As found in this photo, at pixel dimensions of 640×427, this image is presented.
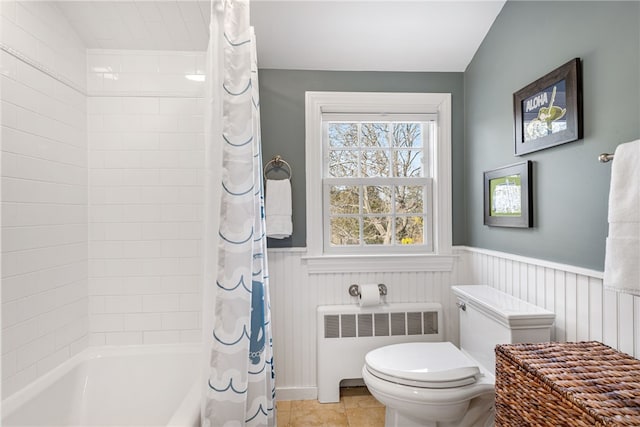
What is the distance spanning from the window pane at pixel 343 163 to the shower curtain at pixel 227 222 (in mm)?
1112

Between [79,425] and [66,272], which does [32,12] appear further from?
[79,425]

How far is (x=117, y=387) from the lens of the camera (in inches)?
70.0

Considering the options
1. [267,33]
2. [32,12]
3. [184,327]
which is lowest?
[184,327]

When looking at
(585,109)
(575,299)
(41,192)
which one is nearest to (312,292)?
(575,299)

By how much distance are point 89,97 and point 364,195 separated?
5.61 ft

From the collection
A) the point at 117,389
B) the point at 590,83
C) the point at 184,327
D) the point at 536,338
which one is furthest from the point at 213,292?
the point at 590,83

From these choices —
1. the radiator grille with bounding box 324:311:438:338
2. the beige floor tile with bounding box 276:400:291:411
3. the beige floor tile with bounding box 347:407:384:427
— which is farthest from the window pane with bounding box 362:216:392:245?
the beige floor tile with bounding box 276:400:291:411

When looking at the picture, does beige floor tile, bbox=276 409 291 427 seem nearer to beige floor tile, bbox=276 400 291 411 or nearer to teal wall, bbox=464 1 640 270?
beige floor tile, bbox=276 400 291 411

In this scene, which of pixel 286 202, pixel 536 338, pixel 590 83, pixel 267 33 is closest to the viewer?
pixel 590 83

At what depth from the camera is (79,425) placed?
1.64 metres

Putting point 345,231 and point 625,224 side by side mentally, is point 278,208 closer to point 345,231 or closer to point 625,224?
point 345,231

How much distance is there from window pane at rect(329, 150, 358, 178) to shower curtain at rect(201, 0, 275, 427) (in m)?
1.11

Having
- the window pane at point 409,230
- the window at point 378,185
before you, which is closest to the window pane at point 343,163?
the window at point 378,185

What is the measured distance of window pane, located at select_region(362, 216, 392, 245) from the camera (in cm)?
228
